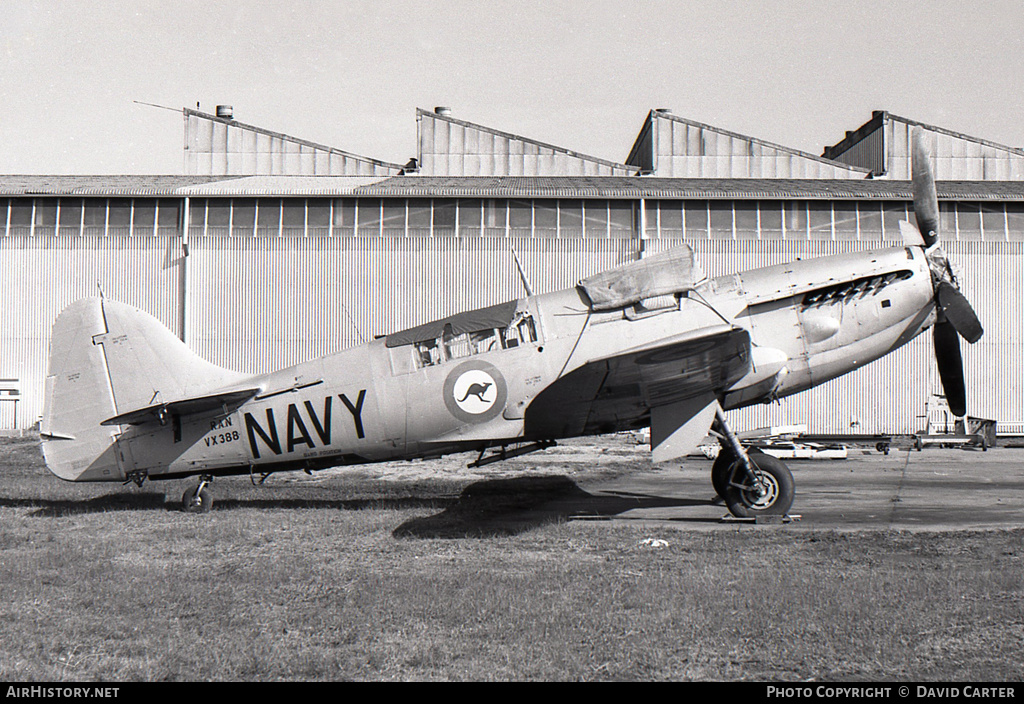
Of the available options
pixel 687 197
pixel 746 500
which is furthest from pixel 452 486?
pixel 687 197

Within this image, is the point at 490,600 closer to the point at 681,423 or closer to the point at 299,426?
the point at 681,423

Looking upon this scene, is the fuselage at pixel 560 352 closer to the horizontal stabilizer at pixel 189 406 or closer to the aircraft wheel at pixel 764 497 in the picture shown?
the horizontal stabilizer at pixel 189 406

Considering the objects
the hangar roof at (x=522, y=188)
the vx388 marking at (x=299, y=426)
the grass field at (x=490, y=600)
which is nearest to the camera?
the grass field at (x=490, y=600)

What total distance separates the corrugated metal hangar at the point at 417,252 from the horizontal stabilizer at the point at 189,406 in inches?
645

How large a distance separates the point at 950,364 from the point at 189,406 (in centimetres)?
1088

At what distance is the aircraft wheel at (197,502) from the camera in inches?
492

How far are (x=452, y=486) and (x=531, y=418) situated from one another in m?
5.17

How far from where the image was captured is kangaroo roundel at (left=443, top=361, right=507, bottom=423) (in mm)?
11172

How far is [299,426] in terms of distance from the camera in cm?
1171

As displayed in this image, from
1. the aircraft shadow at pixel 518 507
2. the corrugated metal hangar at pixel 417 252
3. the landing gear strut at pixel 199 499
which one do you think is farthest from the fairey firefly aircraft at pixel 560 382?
the corrugated metal hangar at pixel 417 252

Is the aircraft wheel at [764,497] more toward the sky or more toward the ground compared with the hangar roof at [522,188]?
more toward the ground

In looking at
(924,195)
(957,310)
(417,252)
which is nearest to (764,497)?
(957,310)

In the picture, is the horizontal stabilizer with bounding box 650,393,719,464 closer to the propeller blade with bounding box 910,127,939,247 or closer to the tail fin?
the propeller blade with bounding box 910,127,939,247
